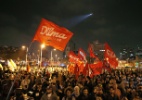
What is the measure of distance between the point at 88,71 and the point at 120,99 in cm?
830

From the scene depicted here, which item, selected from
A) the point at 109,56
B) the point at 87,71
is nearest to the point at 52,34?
the point at 87,71

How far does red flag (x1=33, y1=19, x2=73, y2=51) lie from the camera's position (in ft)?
37.5

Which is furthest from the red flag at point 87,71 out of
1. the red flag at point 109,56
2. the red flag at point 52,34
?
the red flag at point 52,34

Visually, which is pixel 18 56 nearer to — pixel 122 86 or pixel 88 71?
pixel 88 71

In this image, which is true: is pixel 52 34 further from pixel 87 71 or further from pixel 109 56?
pixel 109 56

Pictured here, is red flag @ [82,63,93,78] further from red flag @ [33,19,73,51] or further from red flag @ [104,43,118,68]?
red flag @ [33,19,73,51]

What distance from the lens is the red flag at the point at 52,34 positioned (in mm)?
11430

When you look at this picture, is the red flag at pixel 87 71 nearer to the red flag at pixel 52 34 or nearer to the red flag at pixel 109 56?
the red flag at pixel 109 56

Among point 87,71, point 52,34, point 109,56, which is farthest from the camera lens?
point 109,56

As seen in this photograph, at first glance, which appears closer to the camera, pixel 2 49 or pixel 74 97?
pixel 74 97

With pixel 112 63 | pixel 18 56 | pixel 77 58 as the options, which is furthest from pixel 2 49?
pixel 112 63

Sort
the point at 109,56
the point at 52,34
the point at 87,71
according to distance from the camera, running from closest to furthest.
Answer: the point at 52,34 → the point at 87,71 → the point at 109,56

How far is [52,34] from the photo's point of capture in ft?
41.5

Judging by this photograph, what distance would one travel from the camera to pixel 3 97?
1208 centimetres
